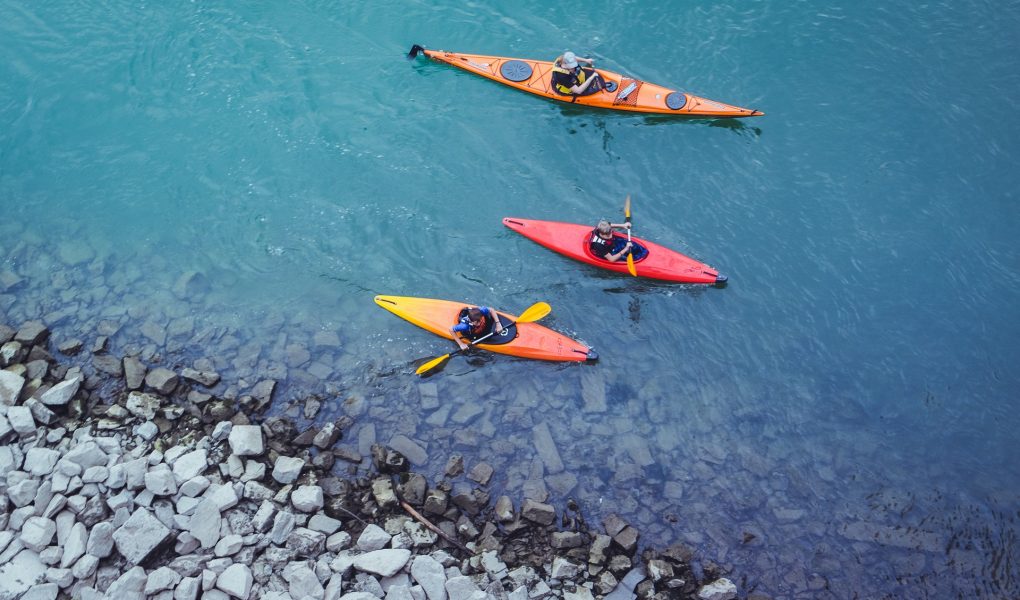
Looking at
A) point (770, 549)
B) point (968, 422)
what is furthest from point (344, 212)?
point (968, 422)

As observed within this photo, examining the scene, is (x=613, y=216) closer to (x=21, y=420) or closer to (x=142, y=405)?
(x=142, y=405)

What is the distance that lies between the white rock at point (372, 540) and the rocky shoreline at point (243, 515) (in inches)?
0.7

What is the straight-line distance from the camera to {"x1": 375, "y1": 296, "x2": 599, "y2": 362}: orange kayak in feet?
38.2

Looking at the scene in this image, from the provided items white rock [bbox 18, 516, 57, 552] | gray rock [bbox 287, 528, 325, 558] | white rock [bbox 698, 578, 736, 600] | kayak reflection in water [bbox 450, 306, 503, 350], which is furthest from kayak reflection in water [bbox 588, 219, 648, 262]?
white rock [bbox 18, 516, 57, 552]

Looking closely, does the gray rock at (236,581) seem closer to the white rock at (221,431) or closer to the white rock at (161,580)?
the white rock at (161,580)

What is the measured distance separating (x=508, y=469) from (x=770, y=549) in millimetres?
3888

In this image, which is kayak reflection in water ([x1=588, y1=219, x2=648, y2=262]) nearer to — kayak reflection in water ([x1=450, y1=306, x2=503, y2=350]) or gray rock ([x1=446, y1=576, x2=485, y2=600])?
kayak reflection in water ([x1=450, y1=306, x2=503, y2=350])

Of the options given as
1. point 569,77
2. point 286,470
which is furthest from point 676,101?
point 286,470

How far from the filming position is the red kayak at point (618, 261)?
12.6m

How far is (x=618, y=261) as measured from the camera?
12.6 meters

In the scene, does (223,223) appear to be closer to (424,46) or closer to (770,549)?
(424,46)

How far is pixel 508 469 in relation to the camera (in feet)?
34.6

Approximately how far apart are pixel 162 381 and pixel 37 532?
2772mm

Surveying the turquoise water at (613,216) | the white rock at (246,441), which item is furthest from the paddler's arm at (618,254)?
the white rock at (246,441)
